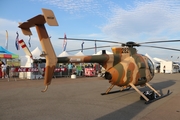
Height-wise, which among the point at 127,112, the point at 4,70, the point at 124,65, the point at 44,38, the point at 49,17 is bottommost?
the point at 127,112

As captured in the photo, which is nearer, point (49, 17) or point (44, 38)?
point (49, 17)

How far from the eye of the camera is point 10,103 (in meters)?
8.55

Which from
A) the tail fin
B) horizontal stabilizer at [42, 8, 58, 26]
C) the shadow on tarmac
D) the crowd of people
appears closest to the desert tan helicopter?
the shadow on tarmac

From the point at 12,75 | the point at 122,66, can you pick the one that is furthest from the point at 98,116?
the point at 12,75

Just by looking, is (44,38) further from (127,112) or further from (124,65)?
(124,65)

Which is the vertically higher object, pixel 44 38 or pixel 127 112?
pixel 44 38

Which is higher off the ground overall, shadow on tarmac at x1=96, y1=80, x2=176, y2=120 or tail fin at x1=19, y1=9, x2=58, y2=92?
tail fin at x1=19, y1=9, x2=58, y2=92

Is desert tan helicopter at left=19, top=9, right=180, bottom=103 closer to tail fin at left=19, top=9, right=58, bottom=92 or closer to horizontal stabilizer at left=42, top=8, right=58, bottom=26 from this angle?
tail fin at left=19, top=9, right=58, bottom=92

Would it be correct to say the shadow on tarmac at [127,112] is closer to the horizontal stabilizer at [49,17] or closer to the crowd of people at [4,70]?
the horizontal stabilizer at [49,17]

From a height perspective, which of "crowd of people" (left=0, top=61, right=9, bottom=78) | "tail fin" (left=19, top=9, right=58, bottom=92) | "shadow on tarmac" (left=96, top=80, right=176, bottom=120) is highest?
"tail fin" (left=19, top=9, right=58, bottom=92)

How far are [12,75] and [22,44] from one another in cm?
1819

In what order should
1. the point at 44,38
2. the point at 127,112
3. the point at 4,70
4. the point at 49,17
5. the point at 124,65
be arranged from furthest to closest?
the point at 4,70, the point at 124,65, the point at 127,112, the point at 44,38, the point at 49,17

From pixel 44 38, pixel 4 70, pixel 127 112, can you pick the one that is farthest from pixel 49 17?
pixel 4 70

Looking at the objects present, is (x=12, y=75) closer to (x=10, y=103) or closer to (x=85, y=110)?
(x=10, y=103)
